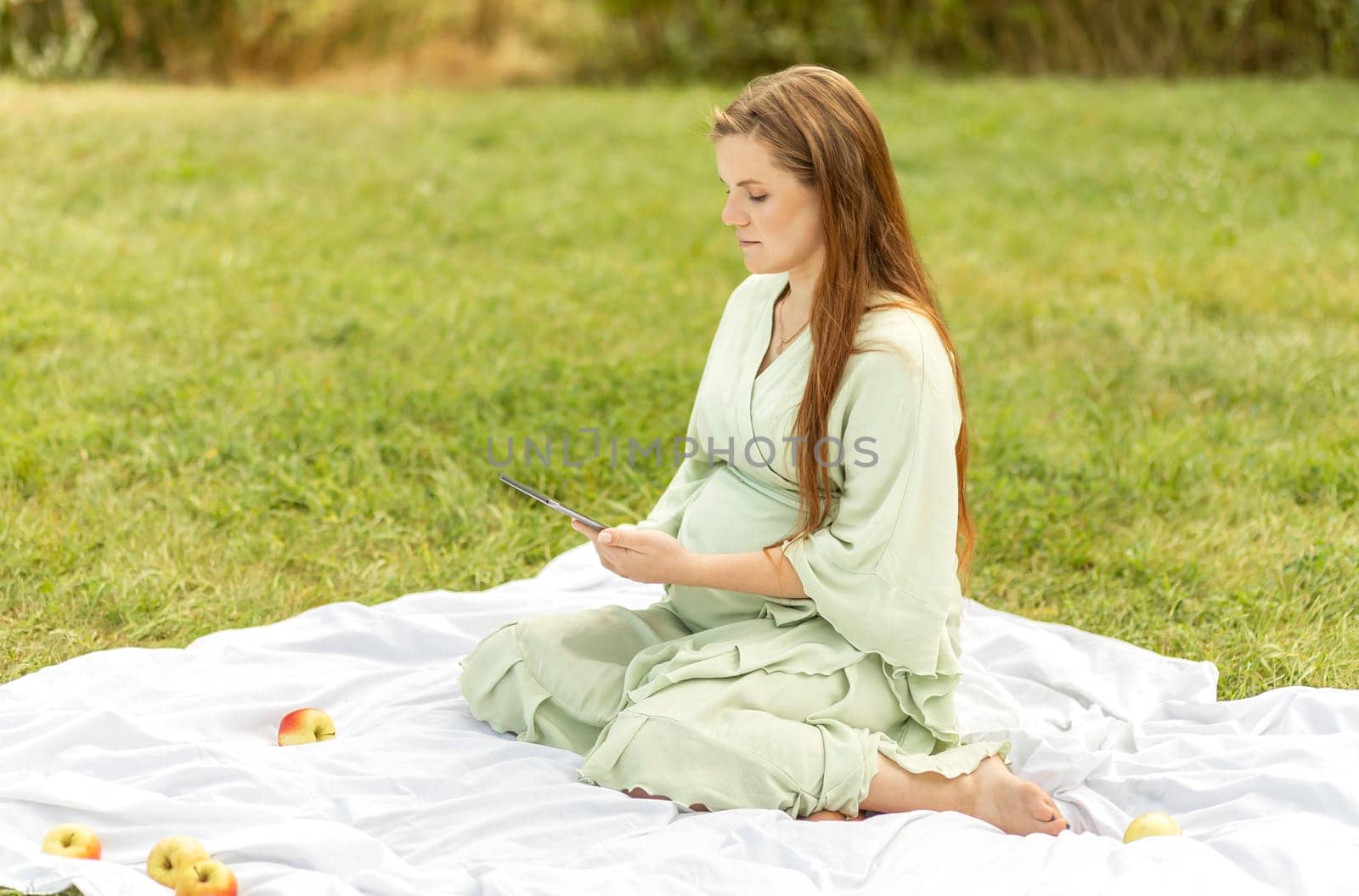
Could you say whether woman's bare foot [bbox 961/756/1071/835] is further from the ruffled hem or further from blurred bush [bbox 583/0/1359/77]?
blurred bush [bbox 583/0/1359/77]

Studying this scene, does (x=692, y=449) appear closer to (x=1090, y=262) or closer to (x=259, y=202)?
(x=1090, y=262)

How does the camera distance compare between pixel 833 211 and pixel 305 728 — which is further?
pixel 305 728

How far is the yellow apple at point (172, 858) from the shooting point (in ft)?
8.03

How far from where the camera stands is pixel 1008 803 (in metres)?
2.73

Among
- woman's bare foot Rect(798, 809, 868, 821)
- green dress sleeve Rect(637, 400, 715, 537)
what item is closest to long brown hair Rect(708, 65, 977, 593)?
green dress sleeve Rect(637, 400, 715, 537)

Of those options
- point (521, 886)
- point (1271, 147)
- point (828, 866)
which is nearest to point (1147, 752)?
point (828, 866)

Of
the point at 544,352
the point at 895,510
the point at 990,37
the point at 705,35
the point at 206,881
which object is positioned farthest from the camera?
the point at 990,37

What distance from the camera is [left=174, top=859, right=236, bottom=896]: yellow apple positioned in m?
2.38

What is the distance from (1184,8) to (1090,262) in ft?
21.9

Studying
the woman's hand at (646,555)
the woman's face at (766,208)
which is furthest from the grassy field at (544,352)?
the woman's face at (766,208)

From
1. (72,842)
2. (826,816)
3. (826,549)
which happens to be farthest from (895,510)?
(72,842)

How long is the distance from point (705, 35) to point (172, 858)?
33.6ft

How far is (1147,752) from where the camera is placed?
3061 millimetres

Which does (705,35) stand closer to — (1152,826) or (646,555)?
(646,555)
